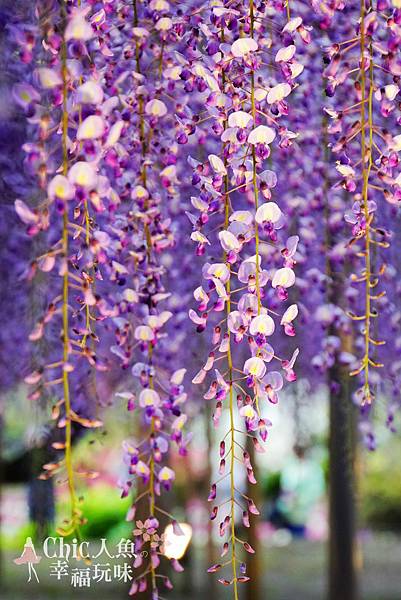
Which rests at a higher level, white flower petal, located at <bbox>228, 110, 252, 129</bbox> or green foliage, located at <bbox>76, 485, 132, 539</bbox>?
green foliage, located at <bbox>76, 485, 132, 539</bbox>

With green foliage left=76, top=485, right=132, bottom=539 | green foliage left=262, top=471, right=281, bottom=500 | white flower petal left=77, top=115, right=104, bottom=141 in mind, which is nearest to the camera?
white flower petal left=77, top=115, right=104, bottom=141

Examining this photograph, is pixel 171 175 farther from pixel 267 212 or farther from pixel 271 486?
pixel 271 486

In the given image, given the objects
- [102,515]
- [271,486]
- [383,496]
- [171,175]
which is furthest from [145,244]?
[271,486]

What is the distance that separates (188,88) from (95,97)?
372 millimetres

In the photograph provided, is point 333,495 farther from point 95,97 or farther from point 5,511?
point 5,511

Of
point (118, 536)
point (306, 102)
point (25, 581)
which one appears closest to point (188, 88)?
point (306, 102)

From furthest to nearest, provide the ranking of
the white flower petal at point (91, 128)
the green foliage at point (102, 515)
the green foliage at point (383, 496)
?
the green foliage at point (383, 496), the green foliage at point (102, 515), the white flower petal at point (91, 128)

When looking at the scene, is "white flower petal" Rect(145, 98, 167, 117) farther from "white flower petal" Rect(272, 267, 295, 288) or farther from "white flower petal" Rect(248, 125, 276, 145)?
"white flower petal" Rect(272, 267, 295, 288)

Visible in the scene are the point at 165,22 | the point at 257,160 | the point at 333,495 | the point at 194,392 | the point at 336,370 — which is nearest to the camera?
the point at 257,160

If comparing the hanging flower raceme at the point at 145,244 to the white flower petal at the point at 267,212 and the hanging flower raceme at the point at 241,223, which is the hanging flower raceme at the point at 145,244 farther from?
the white flower petal at the point at 267,212

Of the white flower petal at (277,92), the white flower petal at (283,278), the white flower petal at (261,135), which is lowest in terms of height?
the white flower petal at (283,278)

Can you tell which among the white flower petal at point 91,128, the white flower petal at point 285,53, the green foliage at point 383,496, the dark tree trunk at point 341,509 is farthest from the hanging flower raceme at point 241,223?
the green foliage at point 383,496

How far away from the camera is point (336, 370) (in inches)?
107

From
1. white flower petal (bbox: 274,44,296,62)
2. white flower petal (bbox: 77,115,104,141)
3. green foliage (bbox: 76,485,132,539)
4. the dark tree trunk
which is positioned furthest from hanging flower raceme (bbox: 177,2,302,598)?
green foliage (bbox: 76,485,132,539)
